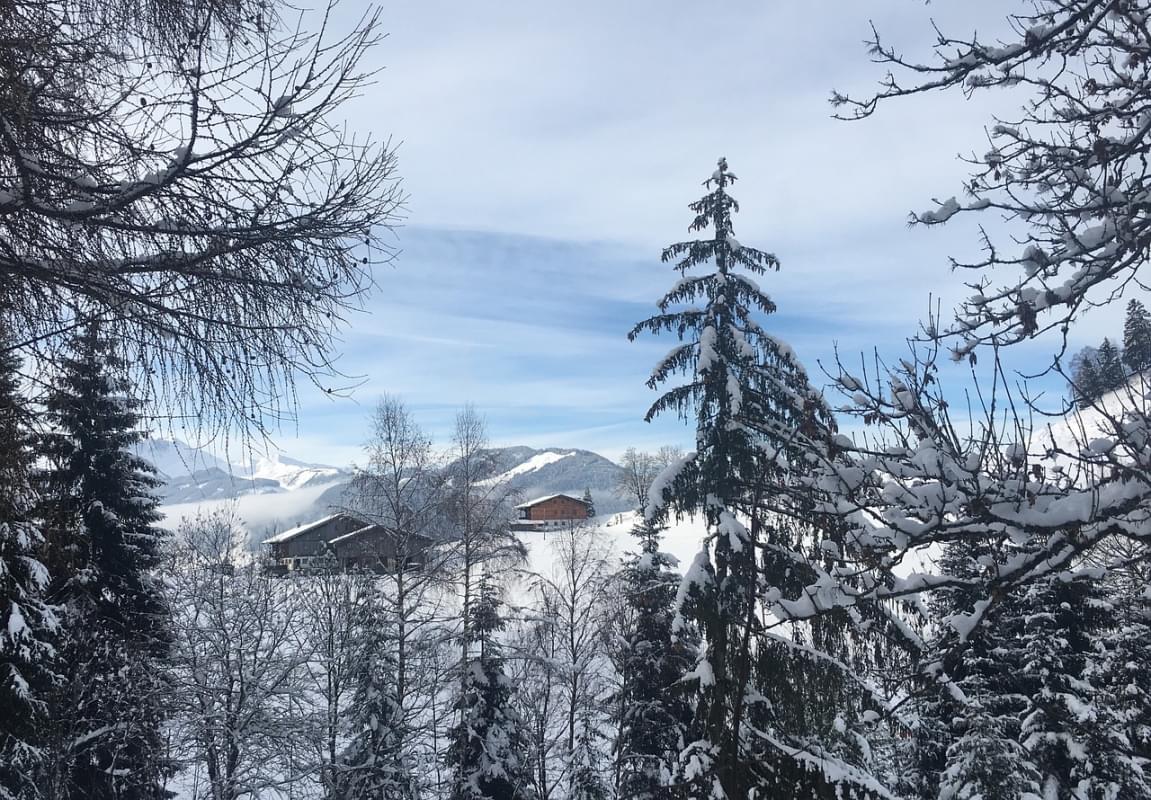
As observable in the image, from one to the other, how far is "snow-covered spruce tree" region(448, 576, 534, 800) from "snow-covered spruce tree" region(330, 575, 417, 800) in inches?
57.4

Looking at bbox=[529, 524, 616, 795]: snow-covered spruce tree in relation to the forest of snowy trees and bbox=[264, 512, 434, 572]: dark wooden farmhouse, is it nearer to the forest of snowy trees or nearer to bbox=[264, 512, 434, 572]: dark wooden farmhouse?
the forest of snowy trees

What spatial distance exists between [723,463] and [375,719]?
39.7 feet

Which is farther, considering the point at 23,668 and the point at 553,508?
the point at 553,508

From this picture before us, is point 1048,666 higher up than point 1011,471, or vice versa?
point 1011,471

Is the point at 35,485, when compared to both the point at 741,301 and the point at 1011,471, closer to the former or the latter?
the point at 1011,471

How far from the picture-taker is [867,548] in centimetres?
357

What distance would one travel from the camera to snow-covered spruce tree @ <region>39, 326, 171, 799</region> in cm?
1104

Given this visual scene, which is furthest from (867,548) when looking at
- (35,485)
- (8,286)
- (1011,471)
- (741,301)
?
(741,301)

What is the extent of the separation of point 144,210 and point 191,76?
2.06 ft

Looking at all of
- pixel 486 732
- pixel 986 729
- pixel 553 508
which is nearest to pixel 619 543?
pixel 553 508

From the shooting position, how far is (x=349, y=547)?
2927cm

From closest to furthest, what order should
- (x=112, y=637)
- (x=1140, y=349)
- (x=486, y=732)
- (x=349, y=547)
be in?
(x=1140, y=349) → (x=112, y=637) → (x=486, y=732) → (x=349, y=547)

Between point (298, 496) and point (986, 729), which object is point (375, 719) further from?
point (298, 496)

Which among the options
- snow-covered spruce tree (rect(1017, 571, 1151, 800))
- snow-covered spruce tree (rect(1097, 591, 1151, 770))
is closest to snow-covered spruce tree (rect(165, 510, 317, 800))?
snow-covered spruce tree (rect(1017, 571, 1151, 800))
